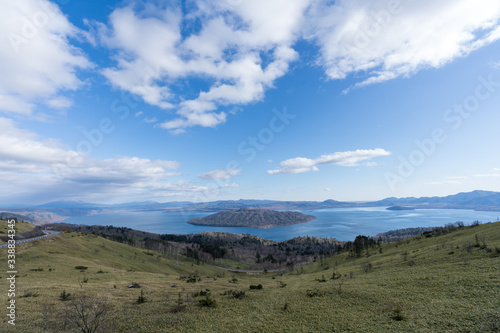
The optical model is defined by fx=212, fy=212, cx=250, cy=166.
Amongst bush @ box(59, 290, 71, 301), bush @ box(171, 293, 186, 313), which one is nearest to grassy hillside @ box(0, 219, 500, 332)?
bush @ box(171, 293, 186, 313)

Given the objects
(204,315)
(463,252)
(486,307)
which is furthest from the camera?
(463,252)

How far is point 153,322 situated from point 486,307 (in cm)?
2773

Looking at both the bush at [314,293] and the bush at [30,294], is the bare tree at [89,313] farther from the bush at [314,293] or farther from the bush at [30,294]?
the bush at [314,293]

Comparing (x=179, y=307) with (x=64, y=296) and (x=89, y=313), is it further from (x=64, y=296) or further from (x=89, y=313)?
(x=64, y=296)

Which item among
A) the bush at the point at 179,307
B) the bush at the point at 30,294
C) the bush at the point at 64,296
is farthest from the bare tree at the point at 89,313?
the bush at the point at 30,294

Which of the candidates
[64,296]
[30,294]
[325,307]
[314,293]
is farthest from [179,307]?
[30,294]

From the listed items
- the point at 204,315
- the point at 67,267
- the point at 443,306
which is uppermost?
the point at 443,306

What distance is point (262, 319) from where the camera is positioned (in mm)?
19781

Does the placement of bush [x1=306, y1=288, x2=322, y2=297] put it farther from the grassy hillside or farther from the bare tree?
the bare tree

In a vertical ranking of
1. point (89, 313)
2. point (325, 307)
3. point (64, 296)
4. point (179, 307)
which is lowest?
point (179, 307)

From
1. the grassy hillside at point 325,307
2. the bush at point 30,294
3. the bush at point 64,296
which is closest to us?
the grassy hillside at point 325,307

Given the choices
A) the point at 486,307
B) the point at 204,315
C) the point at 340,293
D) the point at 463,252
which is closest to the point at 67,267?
the point at 204,315

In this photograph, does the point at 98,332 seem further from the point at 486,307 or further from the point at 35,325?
the point at 486,307

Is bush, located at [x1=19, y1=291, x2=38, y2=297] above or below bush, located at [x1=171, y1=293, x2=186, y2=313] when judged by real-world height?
above
